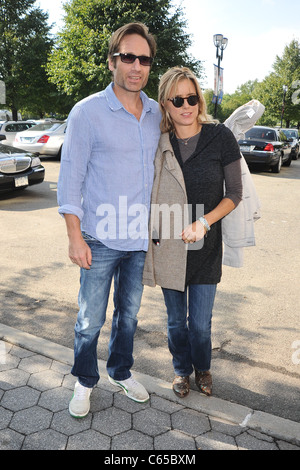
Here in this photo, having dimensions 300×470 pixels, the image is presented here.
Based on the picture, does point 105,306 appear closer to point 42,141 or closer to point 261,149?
point 261,149

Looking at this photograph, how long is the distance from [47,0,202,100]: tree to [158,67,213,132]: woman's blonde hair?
20604 millimetres

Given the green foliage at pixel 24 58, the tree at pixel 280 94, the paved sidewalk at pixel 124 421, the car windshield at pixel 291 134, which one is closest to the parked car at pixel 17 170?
the paved sidewalk at pixel 124 421

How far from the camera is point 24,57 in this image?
28.6 m

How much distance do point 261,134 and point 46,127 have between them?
7.56 m

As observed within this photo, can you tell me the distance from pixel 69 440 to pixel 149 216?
1281 millimetres

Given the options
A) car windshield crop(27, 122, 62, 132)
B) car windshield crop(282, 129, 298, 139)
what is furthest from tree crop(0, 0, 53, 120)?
car windshield crop(282, 129, 298, 139)

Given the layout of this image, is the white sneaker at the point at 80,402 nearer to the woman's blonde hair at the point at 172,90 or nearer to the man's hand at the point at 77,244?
the man's hand at the point at 77,244

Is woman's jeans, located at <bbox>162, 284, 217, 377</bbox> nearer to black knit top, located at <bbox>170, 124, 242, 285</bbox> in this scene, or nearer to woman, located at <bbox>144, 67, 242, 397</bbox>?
woman, located at <bbox>144, 67, 242, 397</bbox>

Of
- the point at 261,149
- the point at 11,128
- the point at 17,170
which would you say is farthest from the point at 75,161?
the point at 11,128

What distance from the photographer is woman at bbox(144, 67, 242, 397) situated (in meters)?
2.38

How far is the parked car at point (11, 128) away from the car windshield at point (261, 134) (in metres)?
8.24

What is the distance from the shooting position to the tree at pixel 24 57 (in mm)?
28953
